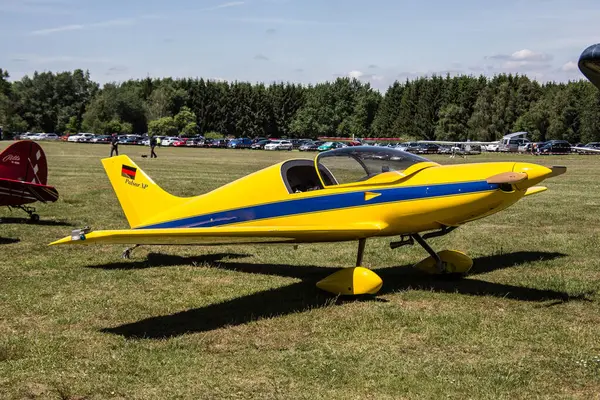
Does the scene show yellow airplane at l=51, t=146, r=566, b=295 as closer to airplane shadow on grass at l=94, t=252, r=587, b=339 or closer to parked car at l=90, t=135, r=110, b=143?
airplane shadow on grass at l=94, t=252, r=587, b=339

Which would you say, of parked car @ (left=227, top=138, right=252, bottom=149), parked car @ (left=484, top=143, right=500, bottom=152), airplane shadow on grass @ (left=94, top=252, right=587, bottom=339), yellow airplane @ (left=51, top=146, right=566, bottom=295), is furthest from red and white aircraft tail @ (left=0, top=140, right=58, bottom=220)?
parked car @ (left=227, top=138, right=252, bottom=149)

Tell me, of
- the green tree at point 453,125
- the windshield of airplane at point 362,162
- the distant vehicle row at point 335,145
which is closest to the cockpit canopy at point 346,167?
the windshield of airplane at point 362,162

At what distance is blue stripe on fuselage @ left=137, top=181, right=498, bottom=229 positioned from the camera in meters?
7.59

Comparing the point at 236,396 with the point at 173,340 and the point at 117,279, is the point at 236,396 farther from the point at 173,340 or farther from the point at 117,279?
the point at 117,279

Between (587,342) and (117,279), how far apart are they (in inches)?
253

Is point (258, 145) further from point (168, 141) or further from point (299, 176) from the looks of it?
point (299, 176)

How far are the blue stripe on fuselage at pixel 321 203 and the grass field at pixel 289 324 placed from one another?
0.93 m

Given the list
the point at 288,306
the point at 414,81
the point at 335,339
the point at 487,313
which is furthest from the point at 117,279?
the point at 414,81

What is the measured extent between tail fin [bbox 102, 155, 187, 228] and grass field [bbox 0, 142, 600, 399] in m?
0.87

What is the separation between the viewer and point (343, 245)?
1222cm

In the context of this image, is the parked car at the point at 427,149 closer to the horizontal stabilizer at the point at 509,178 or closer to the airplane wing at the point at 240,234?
the airplane wing at the point at 240,234

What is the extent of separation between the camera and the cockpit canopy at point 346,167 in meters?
8.28

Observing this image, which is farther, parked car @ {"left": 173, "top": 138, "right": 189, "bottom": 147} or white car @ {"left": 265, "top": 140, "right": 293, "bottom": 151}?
parked car @ {"left": 173, "top": 138, "right": 189, "bottom": 147}

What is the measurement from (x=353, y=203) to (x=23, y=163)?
919 cm
